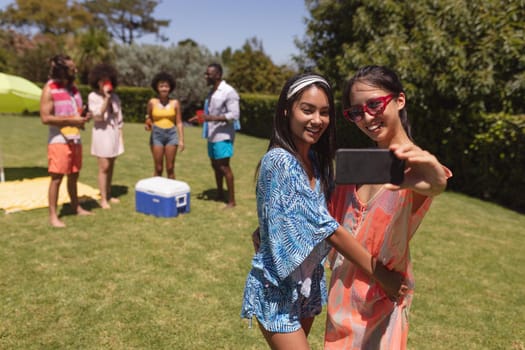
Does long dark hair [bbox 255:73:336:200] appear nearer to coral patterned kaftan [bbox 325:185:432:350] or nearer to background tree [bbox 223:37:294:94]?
coral patterned kaftan [bbox 325:185:432:350]

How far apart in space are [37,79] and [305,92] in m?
33.7

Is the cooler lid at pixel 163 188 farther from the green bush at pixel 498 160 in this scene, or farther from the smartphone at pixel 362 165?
the green bush at pixel 498 160

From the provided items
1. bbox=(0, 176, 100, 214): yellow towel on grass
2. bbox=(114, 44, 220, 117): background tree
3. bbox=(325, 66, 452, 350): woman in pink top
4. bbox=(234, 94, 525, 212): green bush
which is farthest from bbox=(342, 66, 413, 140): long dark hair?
bbox=(114, 44, 220, 117): background tree

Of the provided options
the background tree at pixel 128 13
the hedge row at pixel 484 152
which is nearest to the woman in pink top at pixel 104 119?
the hedge row at pixel 484 152

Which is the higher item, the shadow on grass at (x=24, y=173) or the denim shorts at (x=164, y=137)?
the denim shorts at (x=164, y=137)

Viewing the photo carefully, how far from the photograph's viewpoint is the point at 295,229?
66.1 inches

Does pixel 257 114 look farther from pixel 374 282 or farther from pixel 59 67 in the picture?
pixel 374 282

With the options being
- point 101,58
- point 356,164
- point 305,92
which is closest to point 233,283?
point 305,92

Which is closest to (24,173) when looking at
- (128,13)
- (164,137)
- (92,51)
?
(164,137)

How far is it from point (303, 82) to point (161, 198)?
506 cm

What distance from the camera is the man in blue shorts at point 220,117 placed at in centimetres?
680

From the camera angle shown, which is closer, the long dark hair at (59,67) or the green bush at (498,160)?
the long dark hair at (59,67)

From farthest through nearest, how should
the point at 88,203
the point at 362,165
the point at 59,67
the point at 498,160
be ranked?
the point at 498,160
the point at 88,203
the point at 59,67
the point at 362,165

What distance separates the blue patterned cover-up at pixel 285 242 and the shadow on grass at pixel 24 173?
27.9ft
